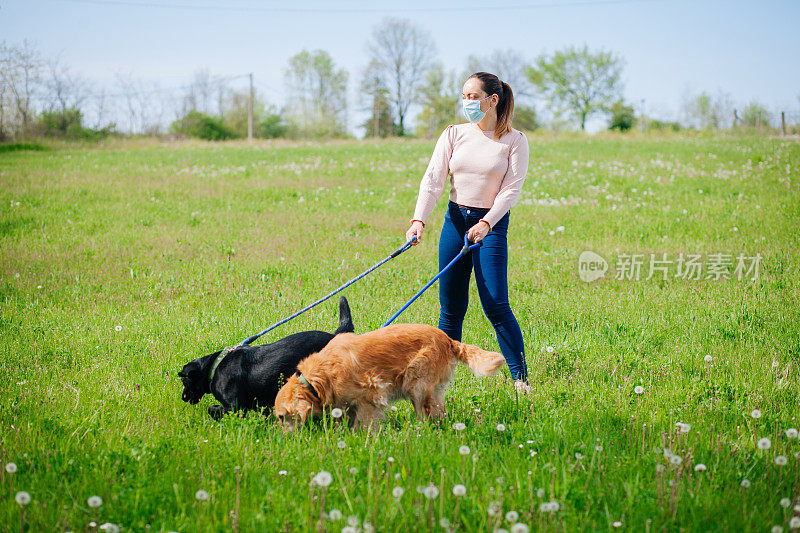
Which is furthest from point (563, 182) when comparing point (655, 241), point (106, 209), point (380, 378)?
point (380, 378)

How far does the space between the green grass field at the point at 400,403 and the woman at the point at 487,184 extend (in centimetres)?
76

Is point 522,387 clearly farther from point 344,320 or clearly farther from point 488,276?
point 344,320

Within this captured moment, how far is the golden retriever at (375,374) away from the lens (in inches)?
151

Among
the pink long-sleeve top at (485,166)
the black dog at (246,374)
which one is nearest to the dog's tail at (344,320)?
the black dog at (246,374)

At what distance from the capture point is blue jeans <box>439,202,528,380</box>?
4.95 meters

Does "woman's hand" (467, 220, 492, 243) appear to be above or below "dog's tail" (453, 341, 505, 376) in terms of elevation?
above

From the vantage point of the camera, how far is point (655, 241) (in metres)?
10.9

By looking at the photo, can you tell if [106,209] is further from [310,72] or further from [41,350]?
[310,72]

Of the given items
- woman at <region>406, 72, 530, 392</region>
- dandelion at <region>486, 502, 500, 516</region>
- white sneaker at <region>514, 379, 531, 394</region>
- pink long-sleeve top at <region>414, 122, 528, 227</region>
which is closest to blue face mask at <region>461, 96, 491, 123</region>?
woman at <region>406, 72, 530, 392</region>

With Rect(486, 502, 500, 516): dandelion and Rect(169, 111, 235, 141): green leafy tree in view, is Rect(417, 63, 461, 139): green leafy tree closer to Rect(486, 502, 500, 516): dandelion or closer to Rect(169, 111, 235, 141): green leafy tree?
Rect(169, 111, 235, 141): green leafy tree

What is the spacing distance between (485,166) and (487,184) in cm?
16

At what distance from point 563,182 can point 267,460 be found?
15.4 meters

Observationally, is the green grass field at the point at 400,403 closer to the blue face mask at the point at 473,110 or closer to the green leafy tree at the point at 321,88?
the blue face mask at the point at 473,110

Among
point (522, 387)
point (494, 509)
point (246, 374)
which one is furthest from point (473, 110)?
point (494, 509)
